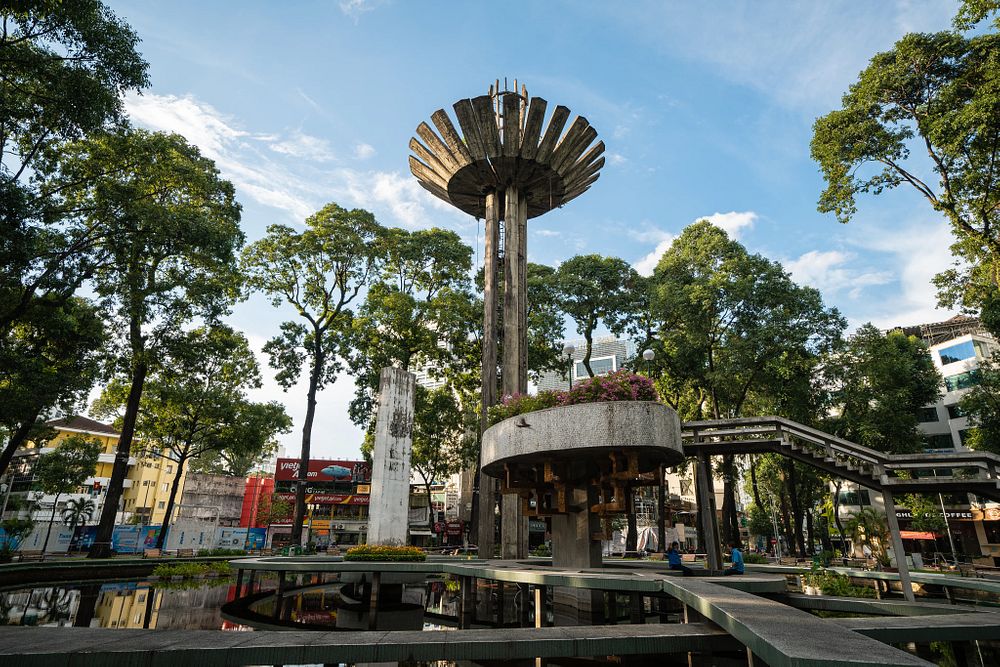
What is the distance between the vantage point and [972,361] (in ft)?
138

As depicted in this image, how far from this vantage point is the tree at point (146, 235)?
68.6 feet

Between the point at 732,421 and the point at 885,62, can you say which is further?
the point at 885,62

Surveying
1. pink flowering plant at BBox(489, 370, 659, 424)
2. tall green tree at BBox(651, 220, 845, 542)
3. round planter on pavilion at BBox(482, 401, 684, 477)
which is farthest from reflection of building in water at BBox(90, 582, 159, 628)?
tall green tree at BBox(651, 220, 845, 542)

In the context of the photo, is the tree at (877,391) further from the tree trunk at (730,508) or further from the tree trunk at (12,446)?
the tree trunk at (12,446)

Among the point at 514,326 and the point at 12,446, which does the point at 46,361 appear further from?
the point at 514,326

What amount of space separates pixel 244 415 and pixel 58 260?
1631cm

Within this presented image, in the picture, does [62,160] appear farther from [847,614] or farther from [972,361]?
[972,361]

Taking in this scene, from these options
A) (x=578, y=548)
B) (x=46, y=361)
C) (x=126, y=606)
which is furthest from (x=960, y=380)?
(x=46, y=361)

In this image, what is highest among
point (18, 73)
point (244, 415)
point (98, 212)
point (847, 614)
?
point (18, 73)

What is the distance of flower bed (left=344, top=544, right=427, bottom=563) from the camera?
56.6 ft

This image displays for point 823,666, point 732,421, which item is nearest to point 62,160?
point 732,421

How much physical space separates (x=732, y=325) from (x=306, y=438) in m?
24.6

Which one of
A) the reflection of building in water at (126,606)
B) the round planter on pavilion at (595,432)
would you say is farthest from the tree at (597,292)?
the reflection of building in water at (126,606)

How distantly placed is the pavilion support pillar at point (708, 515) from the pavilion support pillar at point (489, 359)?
7.59m
